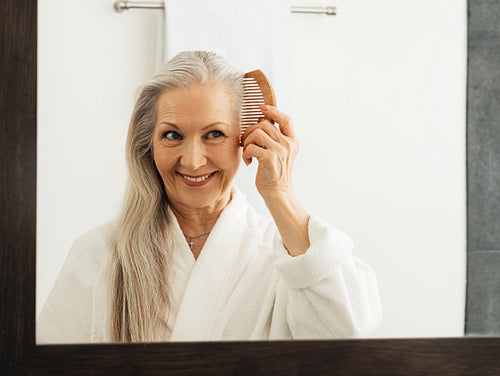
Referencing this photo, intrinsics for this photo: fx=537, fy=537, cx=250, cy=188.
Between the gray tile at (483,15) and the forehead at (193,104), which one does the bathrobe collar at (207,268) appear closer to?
the forehead at (193,104)

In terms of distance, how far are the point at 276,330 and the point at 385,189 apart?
227 millimetres

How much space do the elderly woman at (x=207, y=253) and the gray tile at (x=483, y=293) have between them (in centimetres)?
13

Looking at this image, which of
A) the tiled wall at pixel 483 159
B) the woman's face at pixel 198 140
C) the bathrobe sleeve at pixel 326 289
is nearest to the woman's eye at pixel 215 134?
the woman's face at pixel 198 140

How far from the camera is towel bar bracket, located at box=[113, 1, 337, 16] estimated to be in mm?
672

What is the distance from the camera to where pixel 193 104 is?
0.66 meters

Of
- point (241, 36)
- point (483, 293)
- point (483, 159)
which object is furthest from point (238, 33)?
point (483, 293)

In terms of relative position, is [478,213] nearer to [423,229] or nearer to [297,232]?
[423,229]

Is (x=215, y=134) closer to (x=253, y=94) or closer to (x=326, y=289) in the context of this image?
(x=253, y=94)

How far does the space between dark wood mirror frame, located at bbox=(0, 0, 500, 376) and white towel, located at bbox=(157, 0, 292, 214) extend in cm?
17

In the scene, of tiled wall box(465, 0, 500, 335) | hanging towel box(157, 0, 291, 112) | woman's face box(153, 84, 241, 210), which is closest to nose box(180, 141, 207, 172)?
woman's face box(153, 84, 241, 210)

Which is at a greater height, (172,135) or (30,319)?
(172,135)

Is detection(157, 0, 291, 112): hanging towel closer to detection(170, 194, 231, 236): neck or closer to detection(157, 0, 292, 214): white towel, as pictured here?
detection(157, 0, 292, 214): white towel

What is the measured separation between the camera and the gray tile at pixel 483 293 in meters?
0.70

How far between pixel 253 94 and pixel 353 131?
5.4 inches
